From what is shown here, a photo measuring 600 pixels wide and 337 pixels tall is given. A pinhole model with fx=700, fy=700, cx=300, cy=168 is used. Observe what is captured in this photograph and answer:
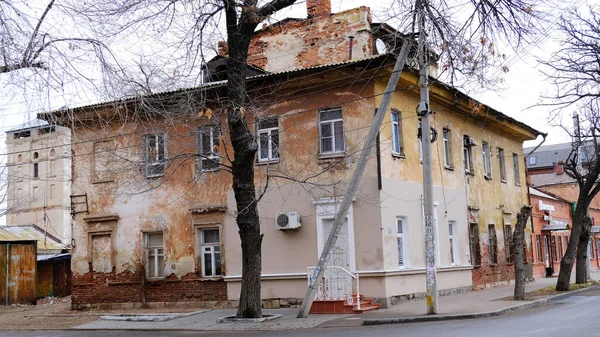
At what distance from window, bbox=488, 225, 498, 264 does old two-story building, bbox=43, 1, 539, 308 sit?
224 centimetres

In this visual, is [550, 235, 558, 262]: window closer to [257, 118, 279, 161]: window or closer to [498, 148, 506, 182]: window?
[498, 148, 506, 182]: window

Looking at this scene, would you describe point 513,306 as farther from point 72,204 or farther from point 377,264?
point 72,204

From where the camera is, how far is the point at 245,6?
1517cm

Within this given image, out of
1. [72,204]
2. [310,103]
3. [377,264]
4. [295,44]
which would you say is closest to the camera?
[377,264]

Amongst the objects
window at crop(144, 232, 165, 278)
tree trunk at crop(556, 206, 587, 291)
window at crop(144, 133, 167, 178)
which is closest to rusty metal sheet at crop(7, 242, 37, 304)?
window at crop(144, 232, 165, 278)

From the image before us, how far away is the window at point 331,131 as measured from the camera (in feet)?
67.8

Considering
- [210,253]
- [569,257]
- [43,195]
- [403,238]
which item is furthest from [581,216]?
[43,195]

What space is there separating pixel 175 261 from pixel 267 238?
3.50 metres

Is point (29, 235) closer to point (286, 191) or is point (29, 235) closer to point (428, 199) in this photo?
point (286, 191)

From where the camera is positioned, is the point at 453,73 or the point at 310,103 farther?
the point at 310,103

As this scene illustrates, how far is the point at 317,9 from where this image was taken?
2695 centimetres

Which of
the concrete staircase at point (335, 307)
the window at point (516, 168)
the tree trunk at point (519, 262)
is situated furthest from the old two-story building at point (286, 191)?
the window at point (516, 168)

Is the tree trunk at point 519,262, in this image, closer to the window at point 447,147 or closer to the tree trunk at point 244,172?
the window at point 447,147

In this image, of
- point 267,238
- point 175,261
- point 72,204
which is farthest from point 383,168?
point 72,204
